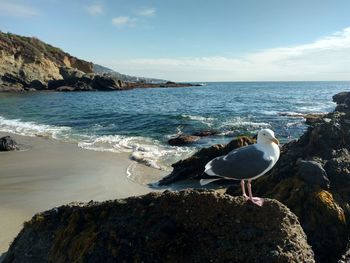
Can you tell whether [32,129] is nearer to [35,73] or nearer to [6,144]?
[6,144]

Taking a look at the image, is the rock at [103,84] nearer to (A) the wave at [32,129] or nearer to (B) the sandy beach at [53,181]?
(A) the wave at [32,129]

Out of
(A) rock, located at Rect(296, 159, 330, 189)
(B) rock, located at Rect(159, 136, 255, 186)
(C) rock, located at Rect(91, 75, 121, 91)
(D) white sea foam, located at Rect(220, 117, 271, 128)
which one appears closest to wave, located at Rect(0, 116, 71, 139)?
(D) white sea foam, located at Rect(220, 117, 271, 128)

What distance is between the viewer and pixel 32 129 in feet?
72.7

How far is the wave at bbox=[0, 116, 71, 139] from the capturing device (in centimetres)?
2025

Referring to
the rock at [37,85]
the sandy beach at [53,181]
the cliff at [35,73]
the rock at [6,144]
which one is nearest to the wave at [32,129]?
the rock at [6,144]

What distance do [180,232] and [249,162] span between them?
117 centimetres

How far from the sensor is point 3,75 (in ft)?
198

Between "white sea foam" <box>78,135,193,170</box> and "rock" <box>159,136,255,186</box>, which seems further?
"white sea foam" <box>78,135,193,170</box>

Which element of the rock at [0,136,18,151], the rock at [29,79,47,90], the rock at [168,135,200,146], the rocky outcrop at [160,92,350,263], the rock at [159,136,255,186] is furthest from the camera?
the rock at [29,79,47,90]

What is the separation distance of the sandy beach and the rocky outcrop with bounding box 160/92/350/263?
12.6 feet

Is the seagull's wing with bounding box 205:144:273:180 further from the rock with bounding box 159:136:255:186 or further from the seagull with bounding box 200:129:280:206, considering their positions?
the rock with bounding box 159:136:255:186

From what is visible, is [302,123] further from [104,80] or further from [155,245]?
[104,80]

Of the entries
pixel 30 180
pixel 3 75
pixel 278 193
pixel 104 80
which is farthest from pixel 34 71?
pixel 278 193

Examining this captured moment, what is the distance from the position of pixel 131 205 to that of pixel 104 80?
68.3 m
